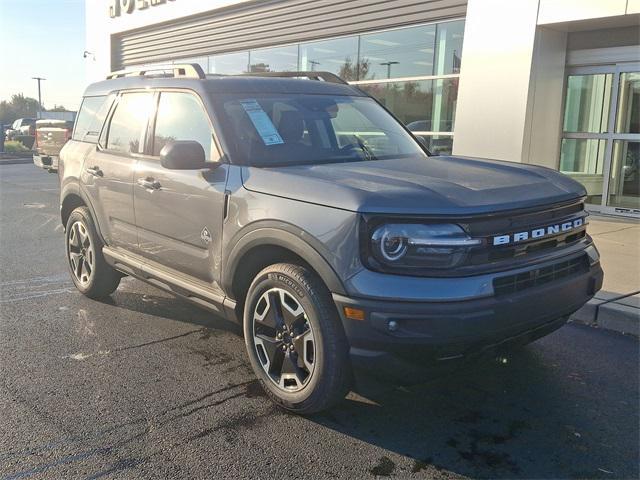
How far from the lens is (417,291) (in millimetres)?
2750

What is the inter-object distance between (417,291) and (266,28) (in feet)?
43.7

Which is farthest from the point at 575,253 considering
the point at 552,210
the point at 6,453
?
the point at 6,453

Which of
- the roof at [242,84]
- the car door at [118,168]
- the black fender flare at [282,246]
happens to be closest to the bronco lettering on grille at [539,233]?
the black fender flare at [282,246]

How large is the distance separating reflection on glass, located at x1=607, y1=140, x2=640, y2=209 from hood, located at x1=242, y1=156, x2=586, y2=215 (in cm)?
676

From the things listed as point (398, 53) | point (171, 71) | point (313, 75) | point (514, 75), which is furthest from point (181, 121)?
point (398, 53)

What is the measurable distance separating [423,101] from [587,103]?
2.97 metres

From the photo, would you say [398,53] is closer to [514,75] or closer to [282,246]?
[514,75]

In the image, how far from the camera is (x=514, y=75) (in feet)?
30.8

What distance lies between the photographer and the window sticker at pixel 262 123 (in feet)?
12.6

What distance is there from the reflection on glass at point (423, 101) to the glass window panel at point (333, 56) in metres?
0.92

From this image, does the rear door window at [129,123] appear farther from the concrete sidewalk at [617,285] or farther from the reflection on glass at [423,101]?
the reflection on glass at [423,101]

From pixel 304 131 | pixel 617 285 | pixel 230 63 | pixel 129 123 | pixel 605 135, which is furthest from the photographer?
pixel 230 63

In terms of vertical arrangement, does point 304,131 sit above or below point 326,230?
above

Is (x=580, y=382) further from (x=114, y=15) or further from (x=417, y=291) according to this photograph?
(x=114, y=15)
